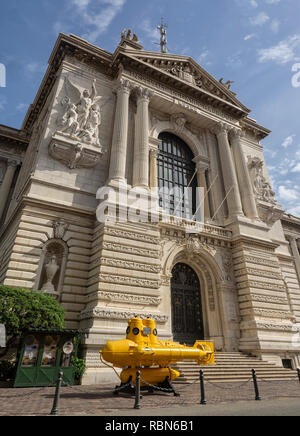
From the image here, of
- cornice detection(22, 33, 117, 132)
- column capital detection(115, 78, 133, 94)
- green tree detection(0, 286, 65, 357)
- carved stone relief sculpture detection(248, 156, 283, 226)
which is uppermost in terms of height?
Result: cornice detection(22, 33, 117, 132)

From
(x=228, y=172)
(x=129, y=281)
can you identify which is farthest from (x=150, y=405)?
(x=228, y=172)

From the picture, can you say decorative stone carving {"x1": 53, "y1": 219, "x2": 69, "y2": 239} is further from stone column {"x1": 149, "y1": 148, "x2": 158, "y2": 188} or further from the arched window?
the arched window

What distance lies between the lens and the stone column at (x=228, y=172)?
23609 millimetres

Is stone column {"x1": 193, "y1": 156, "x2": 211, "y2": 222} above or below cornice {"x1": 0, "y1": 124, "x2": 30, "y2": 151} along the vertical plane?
below

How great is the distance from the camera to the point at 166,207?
22406 millimetres

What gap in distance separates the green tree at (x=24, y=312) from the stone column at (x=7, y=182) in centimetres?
1534

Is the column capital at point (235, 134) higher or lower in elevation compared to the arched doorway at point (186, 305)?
higher

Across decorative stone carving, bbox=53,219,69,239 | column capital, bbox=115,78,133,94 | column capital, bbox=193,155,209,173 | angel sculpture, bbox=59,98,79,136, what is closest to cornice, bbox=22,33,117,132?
column capital, bbox=115,78,133,94

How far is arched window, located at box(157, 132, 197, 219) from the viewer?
23.0 meters

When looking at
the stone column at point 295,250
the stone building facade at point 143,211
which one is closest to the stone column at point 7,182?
the stone building facade at point 143,211

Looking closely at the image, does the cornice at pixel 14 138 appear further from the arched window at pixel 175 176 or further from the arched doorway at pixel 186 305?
the arched doorway at pixel 186 305

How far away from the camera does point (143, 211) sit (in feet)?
59.1

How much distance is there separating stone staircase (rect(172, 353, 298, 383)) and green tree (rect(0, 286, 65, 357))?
626 cm
